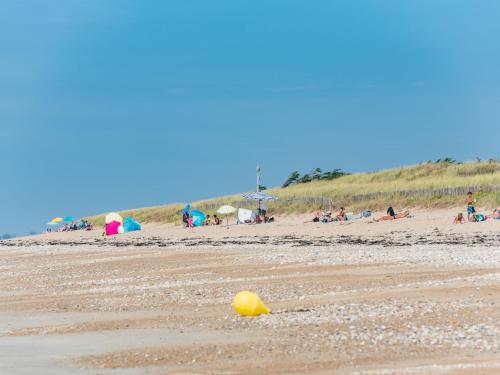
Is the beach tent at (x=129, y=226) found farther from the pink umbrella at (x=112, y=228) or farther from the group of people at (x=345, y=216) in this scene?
the group of people at (x=345, y=216)

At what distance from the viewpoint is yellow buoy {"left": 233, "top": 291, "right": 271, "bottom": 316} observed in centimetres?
1176

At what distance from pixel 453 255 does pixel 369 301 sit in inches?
289

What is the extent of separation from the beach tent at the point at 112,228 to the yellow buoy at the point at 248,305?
3841 centimetres

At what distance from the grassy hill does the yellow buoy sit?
1130 inches

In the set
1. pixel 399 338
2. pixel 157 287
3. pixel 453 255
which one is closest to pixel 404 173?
pixel 453 255

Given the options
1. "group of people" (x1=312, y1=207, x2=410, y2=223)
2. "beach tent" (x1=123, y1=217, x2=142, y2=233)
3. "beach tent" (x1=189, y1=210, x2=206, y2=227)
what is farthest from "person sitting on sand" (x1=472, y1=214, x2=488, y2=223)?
"beach tent" (x1=123, y1=217, x2=142, y2=233)

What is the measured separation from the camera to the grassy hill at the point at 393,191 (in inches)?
1677

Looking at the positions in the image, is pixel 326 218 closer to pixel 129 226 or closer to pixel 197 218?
pixel 197 218

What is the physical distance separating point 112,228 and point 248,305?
3888 centimetres

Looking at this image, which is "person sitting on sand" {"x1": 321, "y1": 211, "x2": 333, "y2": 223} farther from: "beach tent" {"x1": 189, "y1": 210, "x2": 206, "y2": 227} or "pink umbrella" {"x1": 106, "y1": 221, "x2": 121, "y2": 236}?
"pink umbrella" {"x1": 106, "y1": 221, "x2": 121, "y2": 236}

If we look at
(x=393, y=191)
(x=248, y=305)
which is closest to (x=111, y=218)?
(x=393, y=191)

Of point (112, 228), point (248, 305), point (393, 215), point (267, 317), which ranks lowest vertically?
point (267, 317)

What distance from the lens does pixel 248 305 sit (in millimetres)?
11750

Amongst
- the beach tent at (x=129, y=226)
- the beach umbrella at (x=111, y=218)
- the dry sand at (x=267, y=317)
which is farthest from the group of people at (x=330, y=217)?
the dry sand at (x=267, y=317)
